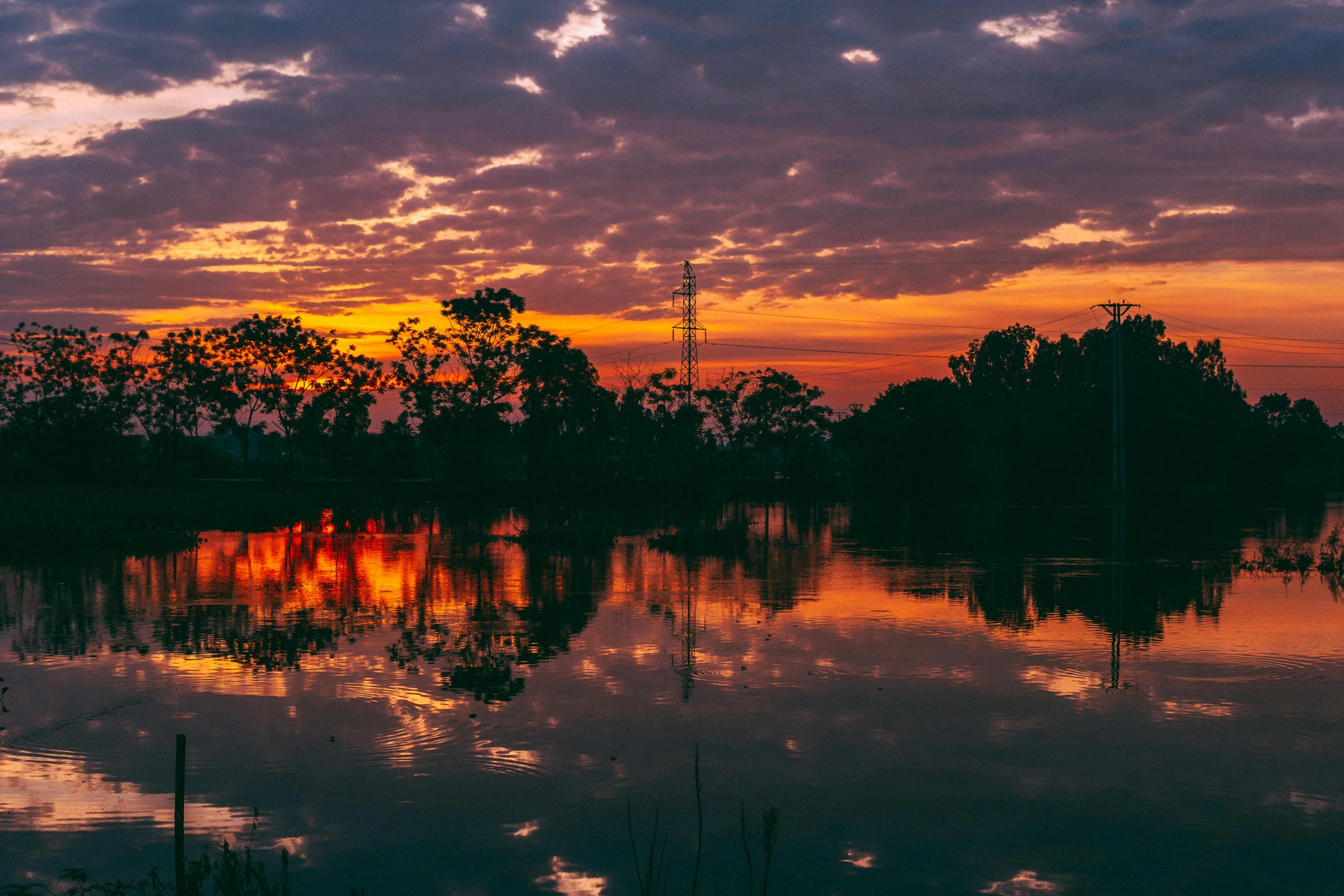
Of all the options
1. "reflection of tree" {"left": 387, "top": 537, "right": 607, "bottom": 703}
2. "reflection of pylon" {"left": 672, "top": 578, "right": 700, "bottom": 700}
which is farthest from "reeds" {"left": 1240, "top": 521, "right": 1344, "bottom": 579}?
"reflection of tree" {"left": 387, "top": 537, "right": 607, "bottom": 703}

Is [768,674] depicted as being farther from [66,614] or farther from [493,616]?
[66,614]

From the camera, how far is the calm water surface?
8172 millimetres

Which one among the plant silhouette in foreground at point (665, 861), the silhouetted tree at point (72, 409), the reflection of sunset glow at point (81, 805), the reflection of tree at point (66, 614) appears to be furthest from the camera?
the silhouetted tree at point (72, 409)

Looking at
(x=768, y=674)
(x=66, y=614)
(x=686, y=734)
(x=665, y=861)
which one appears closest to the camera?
(x=665, y=861)

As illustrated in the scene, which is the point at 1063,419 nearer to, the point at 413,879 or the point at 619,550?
the point at 619,550

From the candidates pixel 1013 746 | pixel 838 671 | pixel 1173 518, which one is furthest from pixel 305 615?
pixel 1173 518

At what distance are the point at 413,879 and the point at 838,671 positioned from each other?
317 inches

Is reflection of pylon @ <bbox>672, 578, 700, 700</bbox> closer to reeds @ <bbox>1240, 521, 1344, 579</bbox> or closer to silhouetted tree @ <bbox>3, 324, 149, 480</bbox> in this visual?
reeds @ <bbox>1240, 521, 1344, 579</bbox>

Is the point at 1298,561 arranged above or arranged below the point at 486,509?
above

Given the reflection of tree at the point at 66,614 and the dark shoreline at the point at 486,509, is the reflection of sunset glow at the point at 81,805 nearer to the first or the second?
the reflection of tree at the point at 66,614

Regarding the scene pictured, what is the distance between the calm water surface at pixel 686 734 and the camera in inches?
322

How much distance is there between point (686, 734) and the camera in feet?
37.4

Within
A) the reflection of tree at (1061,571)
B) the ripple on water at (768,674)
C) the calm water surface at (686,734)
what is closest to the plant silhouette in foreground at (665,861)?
the calm water surface at (686,734)

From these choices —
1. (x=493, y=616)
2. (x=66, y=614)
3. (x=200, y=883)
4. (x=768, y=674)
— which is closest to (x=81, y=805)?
(x=200, y=883)
